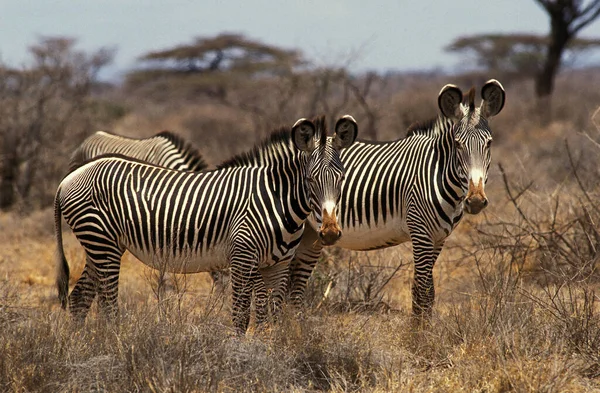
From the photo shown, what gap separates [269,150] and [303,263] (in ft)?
3.21

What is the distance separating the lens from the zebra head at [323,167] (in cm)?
502

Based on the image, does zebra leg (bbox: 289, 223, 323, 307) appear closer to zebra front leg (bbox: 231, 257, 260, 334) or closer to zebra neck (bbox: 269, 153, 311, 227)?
zebra neck (bbox: 269, 153, 311, 227)

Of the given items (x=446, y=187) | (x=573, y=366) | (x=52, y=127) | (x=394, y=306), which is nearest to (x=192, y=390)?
(x=573, y=366)

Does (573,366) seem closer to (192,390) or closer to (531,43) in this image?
(192,390)

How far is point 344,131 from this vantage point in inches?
209

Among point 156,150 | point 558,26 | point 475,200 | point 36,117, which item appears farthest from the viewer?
point 558,26

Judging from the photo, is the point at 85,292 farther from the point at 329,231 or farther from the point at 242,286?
the point at 329,231

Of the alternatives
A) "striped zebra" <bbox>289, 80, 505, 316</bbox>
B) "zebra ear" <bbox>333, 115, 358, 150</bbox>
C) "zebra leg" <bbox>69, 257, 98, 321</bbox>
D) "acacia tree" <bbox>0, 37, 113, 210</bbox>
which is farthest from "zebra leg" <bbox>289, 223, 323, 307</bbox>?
"acacia tree" <bbox>0, 37, 113, 210</bbox>

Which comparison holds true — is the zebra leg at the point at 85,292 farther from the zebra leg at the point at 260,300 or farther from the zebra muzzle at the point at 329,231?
the zebra muzzle at the point at 329,231

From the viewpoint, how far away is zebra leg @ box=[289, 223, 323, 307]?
6066 mm

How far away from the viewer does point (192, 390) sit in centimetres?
426

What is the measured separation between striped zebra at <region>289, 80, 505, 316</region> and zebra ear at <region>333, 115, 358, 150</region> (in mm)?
846

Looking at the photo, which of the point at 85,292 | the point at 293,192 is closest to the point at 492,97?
the point at 293,192

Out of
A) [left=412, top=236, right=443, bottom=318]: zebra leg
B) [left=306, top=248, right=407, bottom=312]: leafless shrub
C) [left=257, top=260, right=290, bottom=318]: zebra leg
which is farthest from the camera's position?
[left=306, top=248, right=407, bottom=312]: leafless shrub
